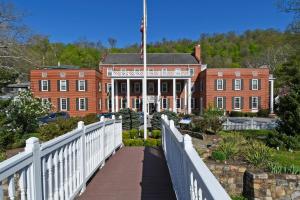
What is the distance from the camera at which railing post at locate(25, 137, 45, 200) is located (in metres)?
2.97

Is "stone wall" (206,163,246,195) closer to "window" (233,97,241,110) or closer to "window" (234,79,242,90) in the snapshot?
"window" (233,97,241,110)

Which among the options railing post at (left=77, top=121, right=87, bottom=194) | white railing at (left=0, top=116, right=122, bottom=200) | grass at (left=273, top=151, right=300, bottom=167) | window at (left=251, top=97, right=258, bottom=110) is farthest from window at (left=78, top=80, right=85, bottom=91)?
railing post at (left=77, top=121, right=87, bottom=194)

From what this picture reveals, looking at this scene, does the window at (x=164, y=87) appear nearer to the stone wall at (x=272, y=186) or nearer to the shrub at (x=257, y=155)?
the shrub at (x=257, y=155)

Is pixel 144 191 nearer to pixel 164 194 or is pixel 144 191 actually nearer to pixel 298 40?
pixel 164 194

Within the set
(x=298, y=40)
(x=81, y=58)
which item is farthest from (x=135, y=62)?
(x=81, y=58)

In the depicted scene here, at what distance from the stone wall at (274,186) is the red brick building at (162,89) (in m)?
36.1

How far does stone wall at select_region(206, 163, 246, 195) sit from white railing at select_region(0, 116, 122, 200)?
3.26 meters

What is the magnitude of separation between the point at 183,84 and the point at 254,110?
37.3ft

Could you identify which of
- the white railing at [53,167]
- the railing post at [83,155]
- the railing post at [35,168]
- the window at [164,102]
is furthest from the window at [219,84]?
the railing post at [35,168]

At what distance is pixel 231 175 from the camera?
848 centimetres

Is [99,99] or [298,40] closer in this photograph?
[298,40]

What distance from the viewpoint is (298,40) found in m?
27.0

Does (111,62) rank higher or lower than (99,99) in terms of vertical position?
higher

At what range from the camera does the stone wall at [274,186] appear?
304 inches
